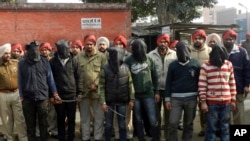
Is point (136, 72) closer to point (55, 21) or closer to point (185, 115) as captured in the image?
point (185, 115)

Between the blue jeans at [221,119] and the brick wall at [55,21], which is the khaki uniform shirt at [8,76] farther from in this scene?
the brick wall at [55,21]

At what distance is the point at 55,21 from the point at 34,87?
26.0ft

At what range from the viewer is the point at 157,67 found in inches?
256

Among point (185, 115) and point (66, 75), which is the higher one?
point (66, 75)

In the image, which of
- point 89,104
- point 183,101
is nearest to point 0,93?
point 89,104

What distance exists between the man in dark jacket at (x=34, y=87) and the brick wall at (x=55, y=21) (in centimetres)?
748

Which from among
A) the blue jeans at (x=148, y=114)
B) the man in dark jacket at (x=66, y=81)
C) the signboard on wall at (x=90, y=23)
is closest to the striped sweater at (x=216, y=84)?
the blue jeans at (x=148, y=114)

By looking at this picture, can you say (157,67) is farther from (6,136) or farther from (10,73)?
(6,136)

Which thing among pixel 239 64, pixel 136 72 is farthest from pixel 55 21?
pixel 239 64

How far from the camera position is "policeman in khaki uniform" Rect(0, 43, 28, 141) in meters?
6.41

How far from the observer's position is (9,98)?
6.43 meters

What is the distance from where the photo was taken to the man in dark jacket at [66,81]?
6199 millimetres

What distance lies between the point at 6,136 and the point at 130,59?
2739 millimetres

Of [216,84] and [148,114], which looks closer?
[216,84]
